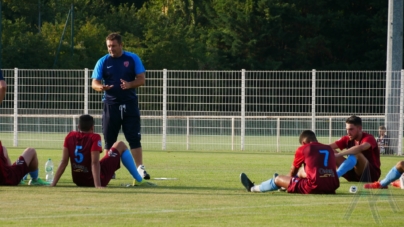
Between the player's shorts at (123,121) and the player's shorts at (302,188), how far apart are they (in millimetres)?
3143

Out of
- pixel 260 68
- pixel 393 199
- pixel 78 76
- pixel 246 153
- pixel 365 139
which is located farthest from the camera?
pixel 260 68

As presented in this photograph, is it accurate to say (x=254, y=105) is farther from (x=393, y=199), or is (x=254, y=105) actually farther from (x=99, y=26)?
(x=99, y=26)

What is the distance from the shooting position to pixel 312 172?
11.7 metres

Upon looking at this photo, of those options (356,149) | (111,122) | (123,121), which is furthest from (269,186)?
(111,122)

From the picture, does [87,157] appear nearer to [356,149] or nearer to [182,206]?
[182,206]

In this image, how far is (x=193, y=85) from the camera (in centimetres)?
2706

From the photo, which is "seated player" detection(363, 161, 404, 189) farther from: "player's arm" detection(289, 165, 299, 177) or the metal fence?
the metal fence

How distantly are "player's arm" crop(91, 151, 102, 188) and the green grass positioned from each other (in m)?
0.17

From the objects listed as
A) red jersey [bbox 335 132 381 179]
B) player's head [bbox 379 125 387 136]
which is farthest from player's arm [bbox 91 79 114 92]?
player's head [bbox 379 125 387 136]

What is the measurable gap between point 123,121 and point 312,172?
3.72m

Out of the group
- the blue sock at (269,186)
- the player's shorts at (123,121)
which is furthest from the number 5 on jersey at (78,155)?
the blue sock at (269,186)

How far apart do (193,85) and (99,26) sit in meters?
36.6

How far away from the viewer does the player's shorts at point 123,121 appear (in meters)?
14.3

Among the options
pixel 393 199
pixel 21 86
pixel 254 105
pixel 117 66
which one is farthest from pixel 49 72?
pixel 393 199
